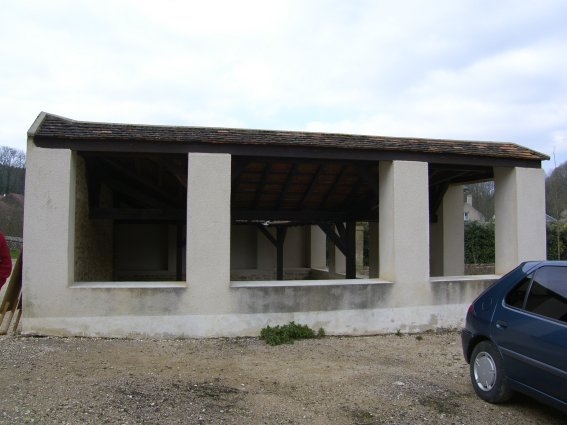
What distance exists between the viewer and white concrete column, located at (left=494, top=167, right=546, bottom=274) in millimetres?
8883

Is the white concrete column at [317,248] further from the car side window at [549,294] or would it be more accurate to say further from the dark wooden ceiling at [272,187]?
the car side window at [549,294]

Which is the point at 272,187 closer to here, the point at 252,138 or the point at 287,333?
the point at 252,138

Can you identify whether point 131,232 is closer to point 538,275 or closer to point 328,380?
point 328,380

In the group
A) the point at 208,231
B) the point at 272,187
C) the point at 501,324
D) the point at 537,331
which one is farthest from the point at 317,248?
the point at 537,331

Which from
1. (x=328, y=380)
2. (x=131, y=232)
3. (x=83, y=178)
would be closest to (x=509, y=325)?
(x=328, y=380)

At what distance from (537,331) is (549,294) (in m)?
0.36

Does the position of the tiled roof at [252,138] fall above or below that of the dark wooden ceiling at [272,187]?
above

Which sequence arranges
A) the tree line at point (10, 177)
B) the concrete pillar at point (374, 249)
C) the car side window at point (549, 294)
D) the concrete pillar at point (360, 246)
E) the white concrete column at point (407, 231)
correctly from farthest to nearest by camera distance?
the tree line at point (10, 177) → the concrete pillar at point (360, 246) → the concrete pillar at point (374, 249) → the white concrete column at point (407, 231) → the car side window at point (549, 294)

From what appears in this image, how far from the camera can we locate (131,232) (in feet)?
52.1

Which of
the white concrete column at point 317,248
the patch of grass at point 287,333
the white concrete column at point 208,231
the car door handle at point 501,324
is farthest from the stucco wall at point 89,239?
the white concrete column at point 317,248

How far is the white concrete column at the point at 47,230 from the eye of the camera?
7.14 m

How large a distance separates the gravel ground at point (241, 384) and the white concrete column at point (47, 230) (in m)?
0.65

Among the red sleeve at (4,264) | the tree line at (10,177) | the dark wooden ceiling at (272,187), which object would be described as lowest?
the red sleeve at (4,264)

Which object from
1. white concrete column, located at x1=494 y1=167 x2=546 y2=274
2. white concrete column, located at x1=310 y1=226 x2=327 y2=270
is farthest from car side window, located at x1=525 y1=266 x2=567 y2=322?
white concrete column, located at x1=310 y1=226 x2=327 y2=270
